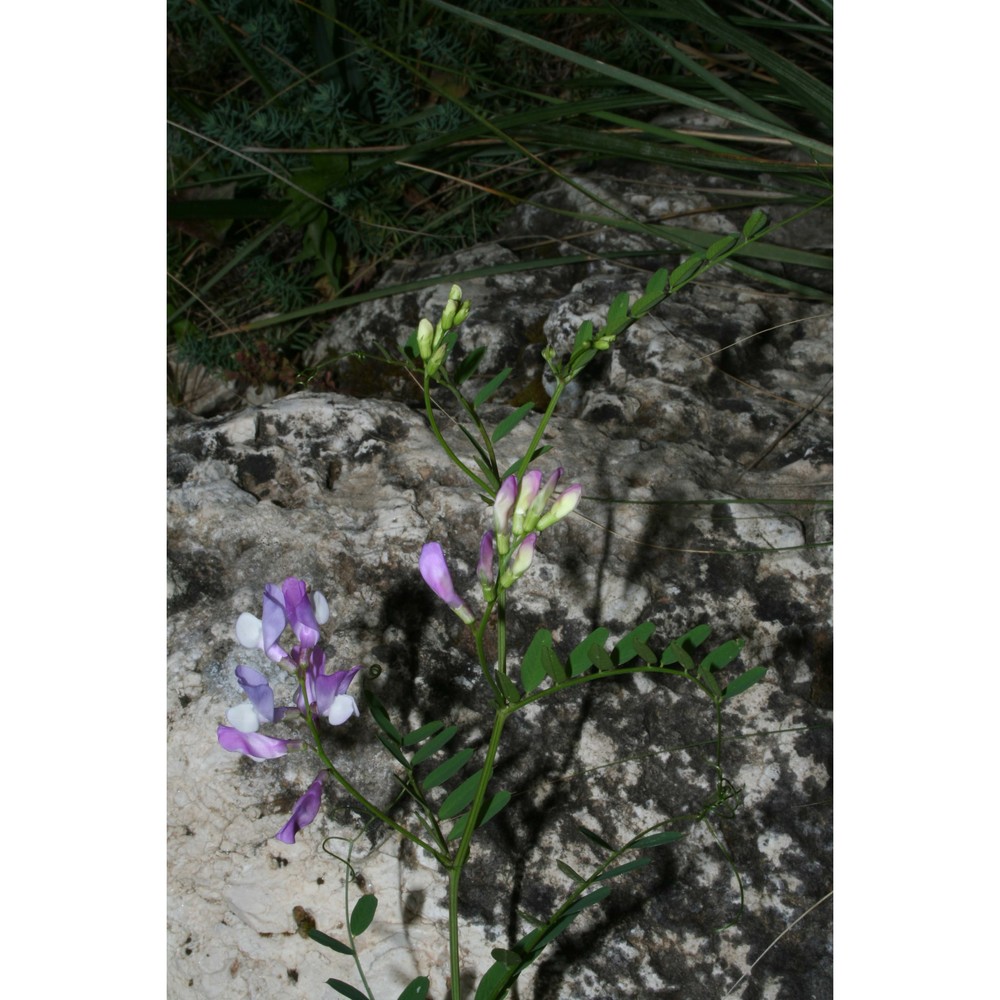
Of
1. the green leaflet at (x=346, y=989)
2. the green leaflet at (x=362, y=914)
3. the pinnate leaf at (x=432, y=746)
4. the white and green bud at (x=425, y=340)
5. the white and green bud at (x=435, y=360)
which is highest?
the white and green bud at (x=425, y=340)

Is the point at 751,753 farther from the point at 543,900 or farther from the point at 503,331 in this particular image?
the point at 503,331

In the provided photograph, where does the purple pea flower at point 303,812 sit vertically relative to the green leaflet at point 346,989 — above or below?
above

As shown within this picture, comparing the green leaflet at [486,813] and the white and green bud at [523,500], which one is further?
the green leaflet at [486,813]

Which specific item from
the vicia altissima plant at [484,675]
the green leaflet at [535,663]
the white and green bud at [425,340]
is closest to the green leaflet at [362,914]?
the vicia altissima plant at [484,675]

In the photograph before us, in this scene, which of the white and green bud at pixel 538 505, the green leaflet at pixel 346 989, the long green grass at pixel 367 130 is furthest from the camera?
the long green grass at pixel 367 130

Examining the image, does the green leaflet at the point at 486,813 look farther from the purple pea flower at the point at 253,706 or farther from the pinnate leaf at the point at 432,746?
the purple pea flower at the point at 253,706

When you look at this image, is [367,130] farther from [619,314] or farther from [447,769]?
[447,769]

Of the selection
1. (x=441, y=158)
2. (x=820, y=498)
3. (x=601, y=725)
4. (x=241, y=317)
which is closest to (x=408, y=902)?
(x=601, y=725)

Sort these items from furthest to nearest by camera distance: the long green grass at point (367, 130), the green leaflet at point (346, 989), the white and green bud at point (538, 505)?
the long green grass at point (367, 130) < the green leaflet at point (346, 989) < the white and green bud at point (538, 505)
